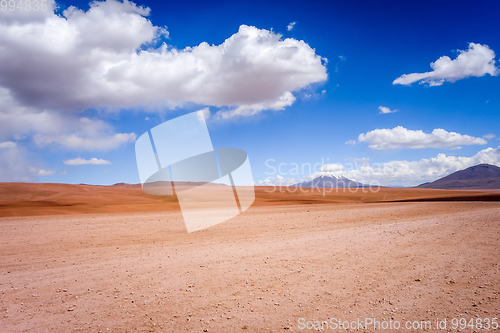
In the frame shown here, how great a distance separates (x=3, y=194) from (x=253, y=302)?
49.7 metres

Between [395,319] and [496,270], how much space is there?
156 inches

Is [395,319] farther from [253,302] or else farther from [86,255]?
[86,255]

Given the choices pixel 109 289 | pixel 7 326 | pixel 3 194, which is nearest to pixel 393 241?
pixel 109 289

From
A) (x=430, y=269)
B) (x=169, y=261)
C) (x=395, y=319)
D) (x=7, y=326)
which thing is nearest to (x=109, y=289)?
(x=7, y=326)

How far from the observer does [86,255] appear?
8.96 metres

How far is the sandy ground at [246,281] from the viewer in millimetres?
4590

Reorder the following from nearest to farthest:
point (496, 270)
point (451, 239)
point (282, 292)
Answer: point (282, 292)
point (496, 270)
point (451, 239)

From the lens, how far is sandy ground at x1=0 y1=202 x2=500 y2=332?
459cm

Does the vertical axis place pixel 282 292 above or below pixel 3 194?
below

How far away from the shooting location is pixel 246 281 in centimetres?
620

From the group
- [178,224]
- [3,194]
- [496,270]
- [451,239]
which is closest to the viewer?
[496,270]

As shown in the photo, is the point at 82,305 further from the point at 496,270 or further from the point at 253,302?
the point at 496,270

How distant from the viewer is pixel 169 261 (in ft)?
26.2

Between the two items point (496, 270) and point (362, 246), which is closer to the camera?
point (496, 270)
